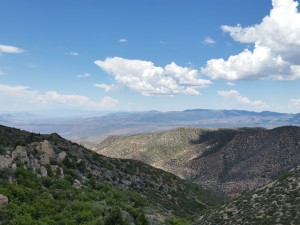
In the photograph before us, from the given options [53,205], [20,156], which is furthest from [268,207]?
[20,156]

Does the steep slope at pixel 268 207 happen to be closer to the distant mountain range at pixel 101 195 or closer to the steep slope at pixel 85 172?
the distant mountain range at pixel 101 195

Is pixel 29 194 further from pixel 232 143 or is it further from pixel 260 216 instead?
pixel 232 143

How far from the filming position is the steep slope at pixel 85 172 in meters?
31.8

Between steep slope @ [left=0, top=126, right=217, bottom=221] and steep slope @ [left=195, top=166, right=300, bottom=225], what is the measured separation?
5.72 m

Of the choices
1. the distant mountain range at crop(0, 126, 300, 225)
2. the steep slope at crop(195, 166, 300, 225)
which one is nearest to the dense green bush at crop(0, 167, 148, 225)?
the distant mountain range at crop(0, 126, 300, 225)

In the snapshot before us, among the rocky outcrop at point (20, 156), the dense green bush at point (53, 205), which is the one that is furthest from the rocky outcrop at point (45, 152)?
the dense green bush at point (53, 205)

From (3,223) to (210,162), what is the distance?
6186 inches

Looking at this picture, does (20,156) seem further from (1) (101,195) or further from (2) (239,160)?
(2) (239,160)

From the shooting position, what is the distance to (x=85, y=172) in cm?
4431

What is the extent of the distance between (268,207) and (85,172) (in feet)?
71.4

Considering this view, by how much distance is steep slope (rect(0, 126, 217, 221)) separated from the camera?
3178 centimetres

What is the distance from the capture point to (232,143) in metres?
190

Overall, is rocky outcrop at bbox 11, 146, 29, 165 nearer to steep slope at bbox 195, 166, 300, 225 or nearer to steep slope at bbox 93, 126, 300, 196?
steep slope at bbox 195, 166, 300, 225

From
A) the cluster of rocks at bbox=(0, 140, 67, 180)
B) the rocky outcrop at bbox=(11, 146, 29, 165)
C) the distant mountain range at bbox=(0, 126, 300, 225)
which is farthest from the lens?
the rocky outcrop at bbox=(11, 146, 29, 165)
